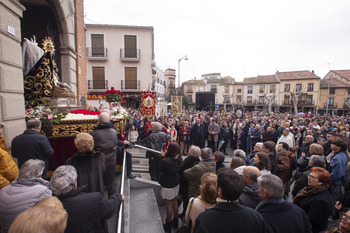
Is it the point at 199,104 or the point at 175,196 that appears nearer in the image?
the point at 175,196

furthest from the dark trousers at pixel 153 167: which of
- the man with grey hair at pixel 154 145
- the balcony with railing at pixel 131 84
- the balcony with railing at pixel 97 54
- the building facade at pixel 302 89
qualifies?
the building facade at pixel 302 89

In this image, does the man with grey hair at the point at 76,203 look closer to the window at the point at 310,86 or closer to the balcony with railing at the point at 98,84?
the balcony with railing at the point at 98,84

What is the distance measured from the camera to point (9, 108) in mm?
3240

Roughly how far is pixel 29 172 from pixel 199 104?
127 feet

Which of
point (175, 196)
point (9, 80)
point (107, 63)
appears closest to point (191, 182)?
point (175, 196)

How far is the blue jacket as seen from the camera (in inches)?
154

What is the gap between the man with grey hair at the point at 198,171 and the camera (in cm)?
333

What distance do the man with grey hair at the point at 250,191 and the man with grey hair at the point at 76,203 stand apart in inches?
70.5

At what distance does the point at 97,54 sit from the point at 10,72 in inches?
797

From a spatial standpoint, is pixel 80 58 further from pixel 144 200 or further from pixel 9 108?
pixel 144 200

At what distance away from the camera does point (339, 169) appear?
3.92 meters

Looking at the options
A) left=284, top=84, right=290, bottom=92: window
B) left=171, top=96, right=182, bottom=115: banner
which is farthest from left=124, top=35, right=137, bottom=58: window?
left=284, top=84, right=290, bottom=92: window

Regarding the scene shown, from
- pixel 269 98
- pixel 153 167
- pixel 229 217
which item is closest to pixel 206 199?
pixel 229 217

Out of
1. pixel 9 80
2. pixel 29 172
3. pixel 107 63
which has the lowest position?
pixel 29 172
